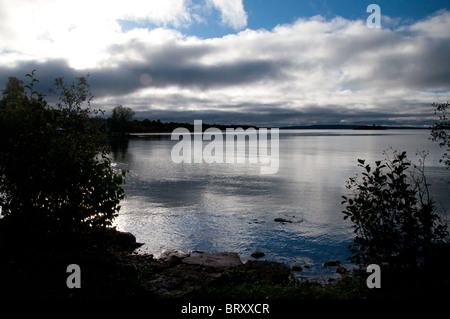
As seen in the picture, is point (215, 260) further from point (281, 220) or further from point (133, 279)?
point (281, 220)

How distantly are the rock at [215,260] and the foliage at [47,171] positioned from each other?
3.55 meters

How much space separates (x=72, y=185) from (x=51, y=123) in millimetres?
2056

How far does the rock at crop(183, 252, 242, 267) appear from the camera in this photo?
1131 cm

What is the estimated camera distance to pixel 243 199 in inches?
899

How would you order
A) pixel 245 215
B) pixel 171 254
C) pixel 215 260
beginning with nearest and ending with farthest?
pixel 215 260 → pixel 171 254 → pixel 245 215

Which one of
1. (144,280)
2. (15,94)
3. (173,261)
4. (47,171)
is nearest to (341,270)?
(173,261)

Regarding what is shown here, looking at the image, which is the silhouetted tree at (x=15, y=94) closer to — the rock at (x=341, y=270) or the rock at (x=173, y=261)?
the rock at (x=173, y=261)

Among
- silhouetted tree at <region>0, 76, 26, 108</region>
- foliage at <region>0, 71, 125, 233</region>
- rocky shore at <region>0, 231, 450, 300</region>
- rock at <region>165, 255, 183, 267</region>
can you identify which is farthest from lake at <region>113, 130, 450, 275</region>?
silhouetted tree at <region>0, 76, 26, 108</region>

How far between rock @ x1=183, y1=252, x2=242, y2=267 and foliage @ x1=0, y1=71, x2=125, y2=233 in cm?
355

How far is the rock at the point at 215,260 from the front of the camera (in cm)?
1131

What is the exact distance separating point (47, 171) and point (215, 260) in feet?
20.4

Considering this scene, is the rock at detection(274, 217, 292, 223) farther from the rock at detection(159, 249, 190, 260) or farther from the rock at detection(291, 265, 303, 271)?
the rock at detection(159, 249, 190, 260)

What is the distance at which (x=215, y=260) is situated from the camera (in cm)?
1174
